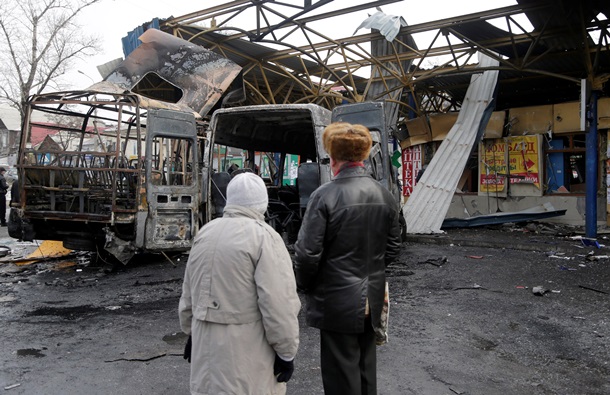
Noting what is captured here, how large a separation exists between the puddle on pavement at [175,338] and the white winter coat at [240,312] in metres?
2.32

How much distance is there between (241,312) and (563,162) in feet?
41.1

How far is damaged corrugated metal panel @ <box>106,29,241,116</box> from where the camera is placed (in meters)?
8.84

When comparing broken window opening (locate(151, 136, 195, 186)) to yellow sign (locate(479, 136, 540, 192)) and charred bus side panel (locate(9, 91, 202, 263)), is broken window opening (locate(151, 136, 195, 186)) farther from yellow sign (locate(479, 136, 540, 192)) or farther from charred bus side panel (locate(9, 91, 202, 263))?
yellow sign (locate(479, 136, 540, 192))

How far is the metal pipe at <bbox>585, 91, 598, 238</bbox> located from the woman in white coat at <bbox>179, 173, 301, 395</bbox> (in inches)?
368

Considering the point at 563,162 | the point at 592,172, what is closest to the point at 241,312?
the point at 592,172

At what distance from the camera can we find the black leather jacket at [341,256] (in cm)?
253

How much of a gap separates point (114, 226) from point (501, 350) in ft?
16.6

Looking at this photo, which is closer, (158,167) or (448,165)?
(158,167)

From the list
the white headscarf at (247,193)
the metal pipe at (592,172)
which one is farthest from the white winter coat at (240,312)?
the metal pipe at (592,172)

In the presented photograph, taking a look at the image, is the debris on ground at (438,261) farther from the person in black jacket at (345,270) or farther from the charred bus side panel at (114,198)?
the person in black jacket at (345,270)

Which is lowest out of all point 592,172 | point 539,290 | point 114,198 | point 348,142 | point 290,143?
point 539,290

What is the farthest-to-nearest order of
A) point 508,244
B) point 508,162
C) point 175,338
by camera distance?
point 508,162 < point 508,244 < point 175,338

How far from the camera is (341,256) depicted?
257cm

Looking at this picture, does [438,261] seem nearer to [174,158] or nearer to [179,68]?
[174,158]
